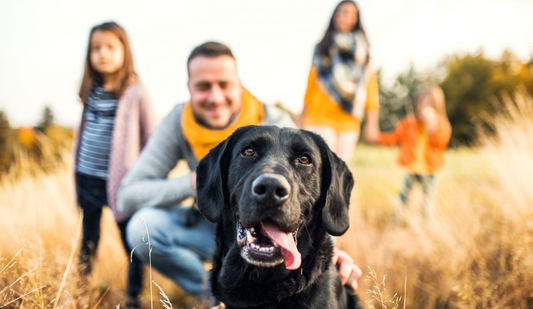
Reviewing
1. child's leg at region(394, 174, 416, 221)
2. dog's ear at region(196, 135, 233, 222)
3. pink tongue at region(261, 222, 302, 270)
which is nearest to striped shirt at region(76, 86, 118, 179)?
dog's ear at region(196, 135, 233, 222)

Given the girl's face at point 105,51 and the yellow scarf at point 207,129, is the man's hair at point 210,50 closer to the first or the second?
the yellow scarf at point 207,129

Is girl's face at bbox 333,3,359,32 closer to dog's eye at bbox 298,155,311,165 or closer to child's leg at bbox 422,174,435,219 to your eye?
child's leg at bbox 422,174,435,219

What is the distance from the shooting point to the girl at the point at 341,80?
3453 mm

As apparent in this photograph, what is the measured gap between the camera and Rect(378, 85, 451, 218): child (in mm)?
4030

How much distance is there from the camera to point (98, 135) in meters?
2.74

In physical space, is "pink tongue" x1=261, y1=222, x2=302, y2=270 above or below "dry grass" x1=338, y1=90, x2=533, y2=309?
above

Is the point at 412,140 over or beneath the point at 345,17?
beneath

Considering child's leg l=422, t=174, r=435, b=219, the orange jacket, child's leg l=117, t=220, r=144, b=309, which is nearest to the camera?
child's leg l=117, t=220, r=144, b=309

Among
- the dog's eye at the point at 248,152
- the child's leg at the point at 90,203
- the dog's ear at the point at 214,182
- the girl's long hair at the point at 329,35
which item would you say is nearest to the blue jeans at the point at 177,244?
the child's leg at the point at 90,203

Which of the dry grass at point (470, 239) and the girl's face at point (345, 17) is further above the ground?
the girl's face at point (345, 17)

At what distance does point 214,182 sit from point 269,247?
1.67ft

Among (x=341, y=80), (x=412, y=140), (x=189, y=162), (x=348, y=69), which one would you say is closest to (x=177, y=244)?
(x=189, y=162)

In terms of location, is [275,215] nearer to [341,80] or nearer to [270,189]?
[270,189]

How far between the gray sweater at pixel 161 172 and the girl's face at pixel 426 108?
2866 millimetres
